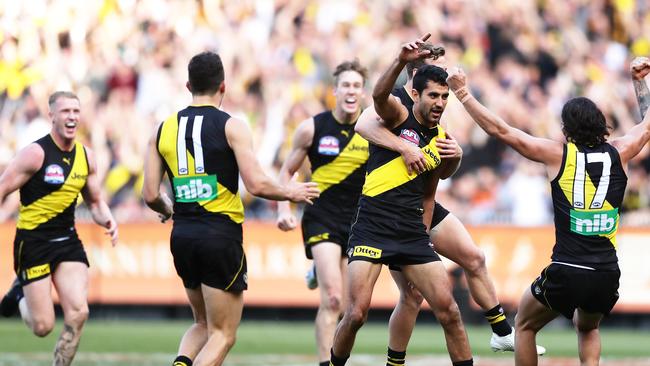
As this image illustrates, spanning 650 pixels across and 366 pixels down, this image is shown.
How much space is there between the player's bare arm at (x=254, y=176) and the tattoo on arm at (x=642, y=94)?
10.2 feet

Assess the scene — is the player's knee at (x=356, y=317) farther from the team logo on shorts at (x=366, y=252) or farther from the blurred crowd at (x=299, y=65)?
the blurred crowd at (x=299, y=65)

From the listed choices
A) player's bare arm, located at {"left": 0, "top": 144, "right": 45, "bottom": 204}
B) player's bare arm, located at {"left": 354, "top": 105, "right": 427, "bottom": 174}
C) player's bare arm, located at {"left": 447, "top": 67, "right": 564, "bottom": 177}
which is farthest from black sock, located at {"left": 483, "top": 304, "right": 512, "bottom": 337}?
player's bare arm, located at {"left": 0, "top": 144, "right": 45, "bottom": 204}

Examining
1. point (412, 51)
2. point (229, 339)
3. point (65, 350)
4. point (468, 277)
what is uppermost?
point (412, 51)

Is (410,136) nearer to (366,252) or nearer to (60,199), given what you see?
(366,252)

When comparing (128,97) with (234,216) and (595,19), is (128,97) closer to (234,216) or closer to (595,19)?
(595,19)

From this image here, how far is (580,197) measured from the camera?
982 cm

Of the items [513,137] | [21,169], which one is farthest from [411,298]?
[21,169]

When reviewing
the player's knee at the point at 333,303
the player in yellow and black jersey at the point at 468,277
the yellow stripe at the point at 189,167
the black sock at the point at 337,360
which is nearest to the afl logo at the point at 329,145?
the player's knee at the point at 333,303

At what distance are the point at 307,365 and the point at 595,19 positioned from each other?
1134cm

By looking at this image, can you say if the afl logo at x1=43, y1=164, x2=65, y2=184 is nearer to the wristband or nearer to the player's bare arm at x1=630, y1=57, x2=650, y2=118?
the wristband

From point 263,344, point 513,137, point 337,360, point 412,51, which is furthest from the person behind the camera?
point 263,344

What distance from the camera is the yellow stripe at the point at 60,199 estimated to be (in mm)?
12281

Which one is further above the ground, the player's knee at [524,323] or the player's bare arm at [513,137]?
the player's bare arm at [513,137]

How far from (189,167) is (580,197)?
314 centimetres
